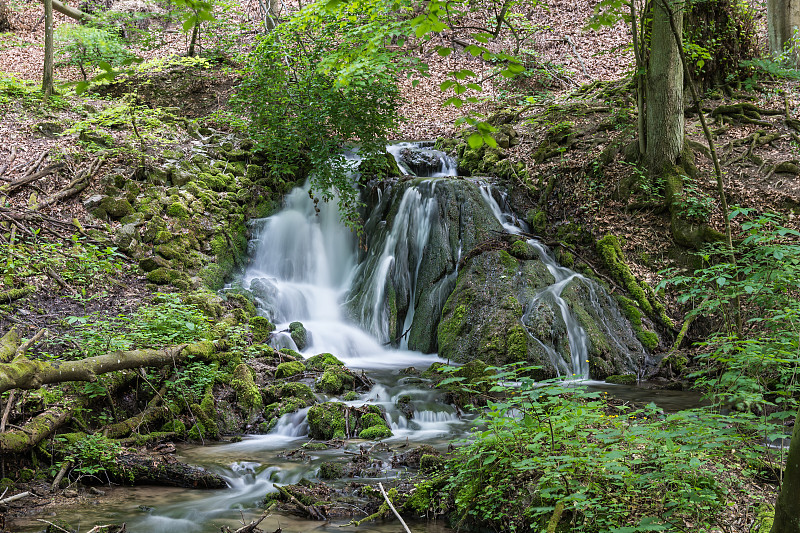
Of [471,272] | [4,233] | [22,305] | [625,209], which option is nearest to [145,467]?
[22,305]

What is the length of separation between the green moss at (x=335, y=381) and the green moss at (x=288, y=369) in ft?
1.23

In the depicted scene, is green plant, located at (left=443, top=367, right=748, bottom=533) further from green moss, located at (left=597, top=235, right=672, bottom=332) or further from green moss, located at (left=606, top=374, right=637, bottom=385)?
green moss, located at (left=597, top=235, right=672, bottom=332)

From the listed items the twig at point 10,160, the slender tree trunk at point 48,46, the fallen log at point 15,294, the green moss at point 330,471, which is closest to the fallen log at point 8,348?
the fallen log at point 15,294

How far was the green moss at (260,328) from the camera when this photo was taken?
319 inches

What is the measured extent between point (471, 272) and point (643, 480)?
263 inches

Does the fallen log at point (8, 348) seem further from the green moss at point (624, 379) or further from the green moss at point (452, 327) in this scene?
the green moss at point (624, 379)

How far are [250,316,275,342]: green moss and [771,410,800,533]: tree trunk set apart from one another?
7.09m

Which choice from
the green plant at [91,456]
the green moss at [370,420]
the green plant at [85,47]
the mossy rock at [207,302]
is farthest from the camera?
the green plant at [85,47]

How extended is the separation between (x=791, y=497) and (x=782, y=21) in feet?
45.2

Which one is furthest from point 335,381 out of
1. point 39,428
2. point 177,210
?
point 177,210

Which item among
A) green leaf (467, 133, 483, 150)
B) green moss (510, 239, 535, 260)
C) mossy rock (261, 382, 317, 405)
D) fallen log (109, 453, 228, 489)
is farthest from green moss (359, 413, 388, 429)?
green moss (510, 239, 535, 260)

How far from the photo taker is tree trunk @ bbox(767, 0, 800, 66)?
11.6 meters

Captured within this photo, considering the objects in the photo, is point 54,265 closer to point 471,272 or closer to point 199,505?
point 199,505

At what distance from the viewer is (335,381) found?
6.87 m
